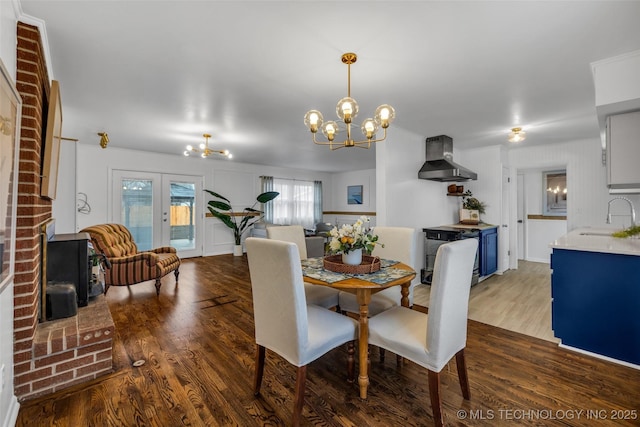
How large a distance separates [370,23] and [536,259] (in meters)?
6.29

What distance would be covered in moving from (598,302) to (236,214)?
21.0 feet

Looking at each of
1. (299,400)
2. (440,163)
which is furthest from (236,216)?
(299,400)

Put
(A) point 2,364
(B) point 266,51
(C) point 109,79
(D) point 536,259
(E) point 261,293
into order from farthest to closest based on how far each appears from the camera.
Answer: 1. (D) point 536,259
2. (C) point 109,79
3. (B) point 266,51
4. (E) point 261,293
5. (A) point 2,364

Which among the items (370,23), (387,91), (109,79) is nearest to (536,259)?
(387,91)

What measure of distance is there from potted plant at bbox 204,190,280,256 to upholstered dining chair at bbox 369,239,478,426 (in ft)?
17.6

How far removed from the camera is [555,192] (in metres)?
5.77

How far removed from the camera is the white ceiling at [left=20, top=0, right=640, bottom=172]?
Answer: 65.1 inches

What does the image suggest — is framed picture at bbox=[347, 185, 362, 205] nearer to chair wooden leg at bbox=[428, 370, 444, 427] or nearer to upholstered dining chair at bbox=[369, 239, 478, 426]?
upholstered dining chair at bbox=[369, 239, 478, 426]

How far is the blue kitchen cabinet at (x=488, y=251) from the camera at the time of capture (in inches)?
177

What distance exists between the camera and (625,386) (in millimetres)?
1909

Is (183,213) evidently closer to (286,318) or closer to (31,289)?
(31,289)

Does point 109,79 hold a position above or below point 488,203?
above

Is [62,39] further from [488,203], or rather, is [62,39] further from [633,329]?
[488,203]

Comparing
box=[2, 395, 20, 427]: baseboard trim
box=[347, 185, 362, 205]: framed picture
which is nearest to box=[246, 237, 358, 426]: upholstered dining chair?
box=[2, 395, 20, 427]: baseboard trim
